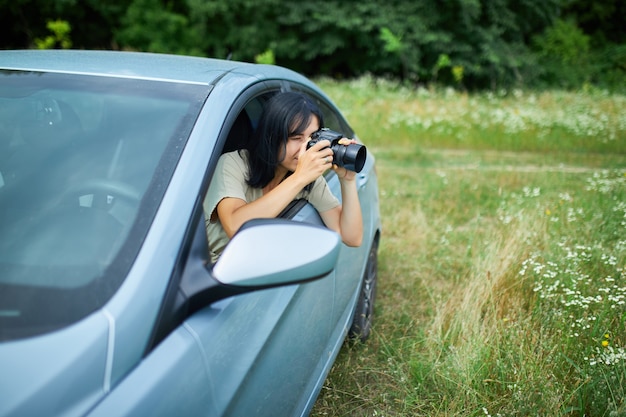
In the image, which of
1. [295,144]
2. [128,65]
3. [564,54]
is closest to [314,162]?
[295,144]

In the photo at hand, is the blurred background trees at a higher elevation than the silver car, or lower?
lower

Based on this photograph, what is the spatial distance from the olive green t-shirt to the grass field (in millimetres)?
953

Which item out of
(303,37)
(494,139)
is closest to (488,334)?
(494,139)

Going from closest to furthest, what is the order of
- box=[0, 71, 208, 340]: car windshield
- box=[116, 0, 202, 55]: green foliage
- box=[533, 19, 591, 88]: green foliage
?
box=[0, 71, 208, 340]: car windshield, box=[116, 0, 202, 55]: green foliage, box=[533, 19, 591, 88]: green foliage

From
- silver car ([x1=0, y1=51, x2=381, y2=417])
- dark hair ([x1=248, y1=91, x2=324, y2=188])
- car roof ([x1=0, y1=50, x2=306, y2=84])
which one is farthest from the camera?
dark hair ([x1=248, y1=91, x2=324, y2=188])

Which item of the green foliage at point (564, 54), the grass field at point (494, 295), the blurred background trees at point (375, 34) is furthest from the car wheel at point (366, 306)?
the green foliage at point (564, 54)

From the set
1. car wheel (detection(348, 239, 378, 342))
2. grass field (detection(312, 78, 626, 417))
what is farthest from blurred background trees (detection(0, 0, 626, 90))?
car wheel (detection(348, 239, 378, 342))

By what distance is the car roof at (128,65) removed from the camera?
5.79ft

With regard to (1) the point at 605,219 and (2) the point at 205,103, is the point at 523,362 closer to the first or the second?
(2) the point at 205,103

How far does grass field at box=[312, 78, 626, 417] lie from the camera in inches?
91.5

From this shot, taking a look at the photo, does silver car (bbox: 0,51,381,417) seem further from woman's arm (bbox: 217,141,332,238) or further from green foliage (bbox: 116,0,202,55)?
green foliage (bbox: 116,0,202,55)

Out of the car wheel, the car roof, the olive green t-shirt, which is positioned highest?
the car roof

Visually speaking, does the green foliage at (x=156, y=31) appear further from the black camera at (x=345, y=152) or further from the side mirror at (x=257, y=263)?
the side mirror at (x=257, y=263)

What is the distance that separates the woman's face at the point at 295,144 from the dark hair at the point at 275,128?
1 cm
